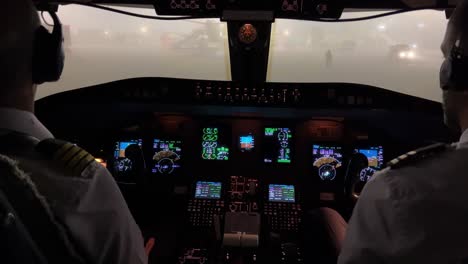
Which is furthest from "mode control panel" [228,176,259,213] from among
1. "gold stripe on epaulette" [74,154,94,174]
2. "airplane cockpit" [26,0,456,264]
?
"gold stripe on epaulette" [74,154,94,174]

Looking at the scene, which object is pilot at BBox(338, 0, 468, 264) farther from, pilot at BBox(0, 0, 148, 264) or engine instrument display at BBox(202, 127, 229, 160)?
engine instrument display at BBox(202, 127, 229, 160)

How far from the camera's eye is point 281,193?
274cm

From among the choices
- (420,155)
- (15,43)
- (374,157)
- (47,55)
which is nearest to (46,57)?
(47,55)

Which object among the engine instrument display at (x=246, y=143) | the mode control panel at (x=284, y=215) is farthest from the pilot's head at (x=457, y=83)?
the engine instrument display at (x=246, y=143)

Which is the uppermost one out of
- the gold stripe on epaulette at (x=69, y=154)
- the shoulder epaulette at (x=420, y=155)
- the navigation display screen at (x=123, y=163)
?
the gold stripe on epaulette at (x=69, y=154)

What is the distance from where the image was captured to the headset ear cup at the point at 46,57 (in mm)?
869

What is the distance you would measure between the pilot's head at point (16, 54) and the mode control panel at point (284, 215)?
79.0 inches

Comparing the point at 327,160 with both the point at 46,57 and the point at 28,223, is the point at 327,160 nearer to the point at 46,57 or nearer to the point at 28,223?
the point at 46,57

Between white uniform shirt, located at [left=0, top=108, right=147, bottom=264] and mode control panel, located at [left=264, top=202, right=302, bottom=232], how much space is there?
1902mm

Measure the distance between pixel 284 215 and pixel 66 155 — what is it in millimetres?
2059

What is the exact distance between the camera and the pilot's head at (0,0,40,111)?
2.53 feet

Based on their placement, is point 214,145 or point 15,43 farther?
point 214,145

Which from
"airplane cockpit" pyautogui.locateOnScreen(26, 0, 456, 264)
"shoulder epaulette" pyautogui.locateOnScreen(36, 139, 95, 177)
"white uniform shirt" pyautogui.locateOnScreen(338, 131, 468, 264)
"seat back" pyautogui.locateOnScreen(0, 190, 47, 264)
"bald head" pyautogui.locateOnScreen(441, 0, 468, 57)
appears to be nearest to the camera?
"seat back" pyautogui.locateOnScreen(0, 190, 47, 264)

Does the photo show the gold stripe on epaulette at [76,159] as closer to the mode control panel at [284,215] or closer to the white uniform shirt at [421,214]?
the white uniform shirt at [421,214]
